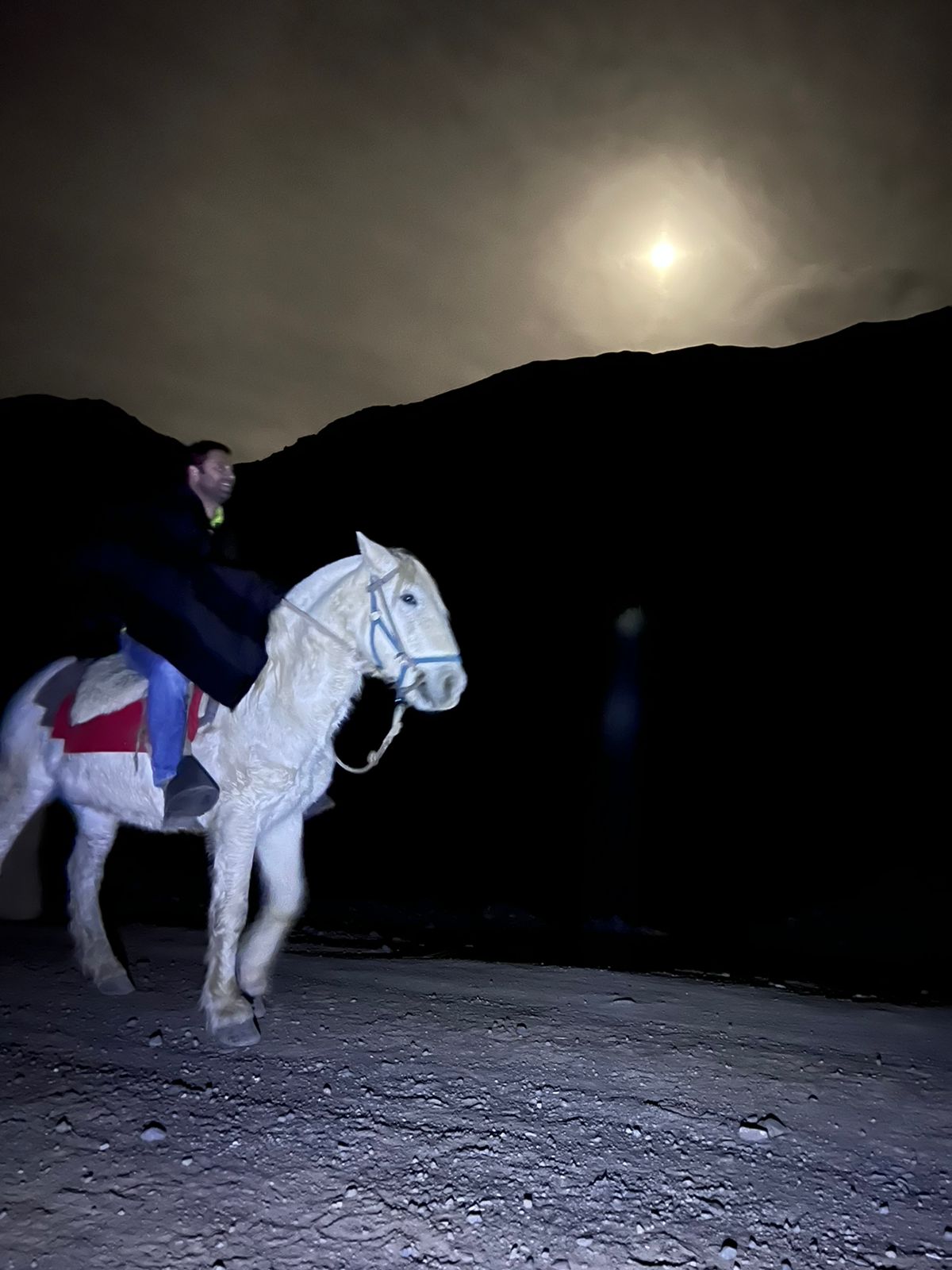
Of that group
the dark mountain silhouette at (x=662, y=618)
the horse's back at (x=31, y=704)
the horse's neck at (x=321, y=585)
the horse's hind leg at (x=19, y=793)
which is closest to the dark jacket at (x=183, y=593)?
the horse's neck at (x=321, y=585)

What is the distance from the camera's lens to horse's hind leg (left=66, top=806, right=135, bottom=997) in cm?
429

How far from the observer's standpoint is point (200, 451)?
14.0 feet

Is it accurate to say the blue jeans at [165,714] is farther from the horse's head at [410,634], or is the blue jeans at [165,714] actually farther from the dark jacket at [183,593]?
the horse's head at [410,634]

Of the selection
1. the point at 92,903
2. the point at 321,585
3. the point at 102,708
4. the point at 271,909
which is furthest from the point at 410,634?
the point at 92,903

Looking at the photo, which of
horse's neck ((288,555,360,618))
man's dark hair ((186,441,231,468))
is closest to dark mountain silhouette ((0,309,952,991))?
man's dark hair ((186,441,231,468))

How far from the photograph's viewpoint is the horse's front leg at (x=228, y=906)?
11.6 ft

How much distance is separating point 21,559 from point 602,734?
4623 centimetres

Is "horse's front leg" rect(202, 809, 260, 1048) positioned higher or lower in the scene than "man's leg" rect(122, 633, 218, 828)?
lower

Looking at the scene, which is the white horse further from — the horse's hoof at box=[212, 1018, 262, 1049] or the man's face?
the man's face

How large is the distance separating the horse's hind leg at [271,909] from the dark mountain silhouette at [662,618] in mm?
2062

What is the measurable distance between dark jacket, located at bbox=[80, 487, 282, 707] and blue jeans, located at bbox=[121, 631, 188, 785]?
20 centimetres

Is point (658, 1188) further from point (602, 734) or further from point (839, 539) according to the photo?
point (839, 539)

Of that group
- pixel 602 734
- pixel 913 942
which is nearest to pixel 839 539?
pixel 602 734

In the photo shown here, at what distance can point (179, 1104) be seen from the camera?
279cm
